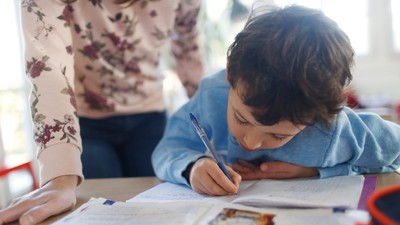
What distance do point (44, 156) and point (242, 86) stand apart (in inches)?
15.2

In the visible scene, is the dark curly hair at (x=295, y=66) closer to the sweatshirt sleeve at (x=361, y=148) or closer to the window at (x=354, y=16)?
the sweatshirt sleeve at (x=361, y=148)

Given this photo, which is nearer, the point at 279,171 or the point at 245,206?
the point at 245,206

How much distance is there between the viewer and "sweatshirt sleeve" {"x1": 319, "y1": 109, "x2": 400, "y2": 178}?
875mm

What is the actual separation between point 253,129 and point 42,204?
39cm

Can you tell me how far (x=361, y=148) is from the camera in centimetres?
87

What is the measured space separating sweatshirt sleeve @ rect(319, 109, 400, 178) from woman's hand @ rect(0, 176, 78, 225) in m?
0.49

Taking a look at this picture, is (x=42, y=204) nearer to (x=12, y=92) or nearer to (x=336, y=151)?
(x=336, y=151)

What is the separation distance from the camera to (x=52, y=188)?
790 mm

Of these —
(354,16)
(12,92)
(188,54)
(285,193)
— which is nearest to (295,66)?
(285,193)

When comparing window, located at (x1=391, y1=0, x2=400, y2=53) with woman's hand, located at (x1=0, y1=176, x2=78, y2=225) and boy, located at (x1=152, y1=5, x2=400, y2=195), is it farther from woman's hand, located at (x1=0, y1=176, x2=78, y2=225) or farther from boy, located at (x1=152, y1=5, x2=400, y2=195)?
woman's hand, located at (x1=0, y1=176, x2=78, y2=225)

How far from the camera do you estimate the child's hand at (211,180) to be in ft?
2.61

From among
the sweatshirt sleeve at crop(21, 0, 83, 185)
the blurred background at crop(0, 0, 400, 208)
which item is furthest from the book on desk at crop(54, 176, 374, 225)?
the blurred background at crop(0, 0, 400, 208)

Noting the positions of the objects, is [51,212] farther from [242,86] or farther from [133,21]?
[133,21]

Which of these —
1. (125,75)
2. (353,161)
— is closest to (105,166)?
(125,75)
